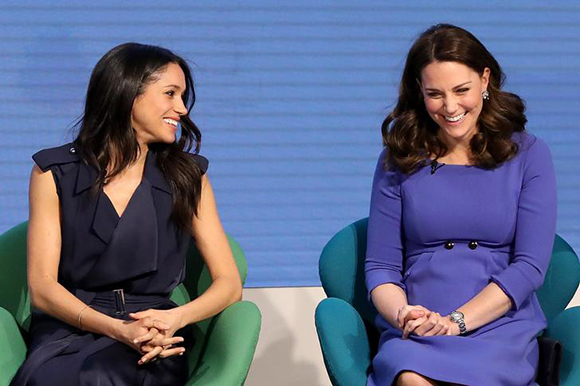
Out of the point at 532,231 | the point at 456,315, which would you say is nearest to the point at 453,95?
the point at 532,231

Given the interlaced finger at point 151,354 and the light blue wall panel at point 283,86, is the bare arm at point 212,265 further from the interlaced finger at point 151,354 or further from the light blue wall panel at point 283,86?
the light blue wall panel at point 283,86

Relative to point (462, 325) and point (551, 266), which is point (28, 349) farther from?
point (551, 266)

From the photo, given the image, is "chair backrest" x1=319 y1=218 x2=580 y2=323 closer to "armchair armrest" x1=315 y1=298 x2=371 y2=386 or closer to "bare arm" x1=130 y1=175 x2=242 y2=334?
"armchair armrest" x1=315 y1=298 x2=371 y2=386

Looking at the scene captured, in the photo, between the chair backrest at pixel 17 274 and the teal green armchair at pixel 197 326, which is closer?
the teal green armchair at pixel 197 326

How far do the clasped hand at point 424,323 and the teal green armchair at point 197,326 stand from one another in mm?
427

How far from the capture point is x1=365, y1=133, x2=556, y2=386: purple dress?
11.2 ft

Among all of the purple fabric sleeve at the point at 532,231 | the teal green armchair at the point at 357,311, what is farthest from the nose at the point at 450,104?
the teal green armchair at the point at 357,311

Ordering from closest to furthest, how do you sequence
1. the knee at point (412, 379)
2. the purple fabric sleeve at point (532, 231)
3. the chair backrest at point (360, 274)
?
the knee at point (412, 379) → the purple fabric sleeve at point (532, 231) → the chair backrest at point (360, 274)

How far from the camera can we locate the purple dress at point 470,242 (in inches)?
134

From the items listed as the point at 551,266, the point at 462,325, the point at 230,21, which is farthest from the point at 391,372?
the point at 230,21

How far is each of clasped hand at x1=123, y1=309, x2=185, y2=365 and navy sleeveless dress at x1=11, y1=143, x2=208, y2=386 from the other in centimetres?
9

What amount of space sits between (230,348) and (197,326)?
360mm

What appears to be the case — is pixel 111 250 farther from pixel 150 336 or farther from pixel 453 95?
pixel 453 95

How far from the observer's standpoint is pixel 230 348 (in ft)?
11.1
